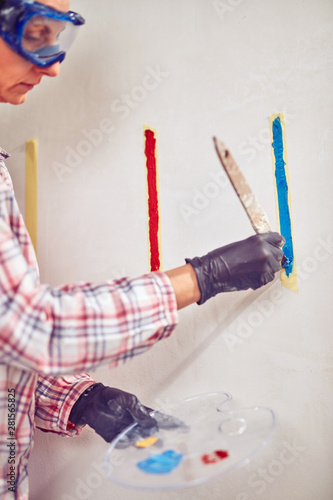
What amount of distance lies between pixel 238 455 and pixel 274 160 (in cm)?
73

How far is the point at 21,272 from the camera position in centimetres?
73

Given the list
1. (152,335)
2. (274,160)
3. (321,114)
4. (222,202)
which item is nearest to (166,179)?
(222,202)

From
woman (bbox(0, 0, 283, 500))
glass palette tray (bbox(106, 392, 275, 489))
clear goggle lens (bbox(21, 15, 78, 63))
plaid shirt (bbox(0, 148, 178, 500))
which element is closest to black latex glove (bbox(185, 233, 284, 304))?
woman (bbox(0, 0, 283, 500))

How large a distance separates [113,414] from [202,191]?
2.06ft

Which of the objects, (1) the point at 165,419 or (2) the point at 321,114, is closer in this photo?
(1) the point at 165,419

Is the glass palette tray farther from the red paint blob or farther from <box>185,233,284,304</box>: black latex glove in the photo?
<box>185,233,284,304</box>: black latex glove

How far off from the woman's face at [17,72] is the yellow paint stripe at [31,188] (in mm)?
472

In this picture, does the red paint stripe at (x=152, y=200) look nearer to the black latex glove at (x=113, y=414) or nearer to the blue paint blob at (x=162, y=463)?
the black latex glove at (x=113, y=414)

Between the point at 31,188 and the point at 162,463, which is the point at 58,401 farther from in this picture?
the point at 31,188

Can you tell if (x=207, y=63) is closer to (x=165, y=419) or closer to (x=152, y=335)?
(x=152, y=335)

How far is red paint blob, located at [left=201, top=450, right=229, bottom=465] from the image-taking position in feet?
2.26

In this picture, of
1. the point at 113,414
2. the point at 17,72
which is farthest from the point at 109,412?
the point at 17,72

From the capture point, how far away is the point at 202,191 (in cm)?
118

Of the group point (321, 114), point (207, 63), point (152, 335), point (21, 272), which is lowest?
point (152, 335)
